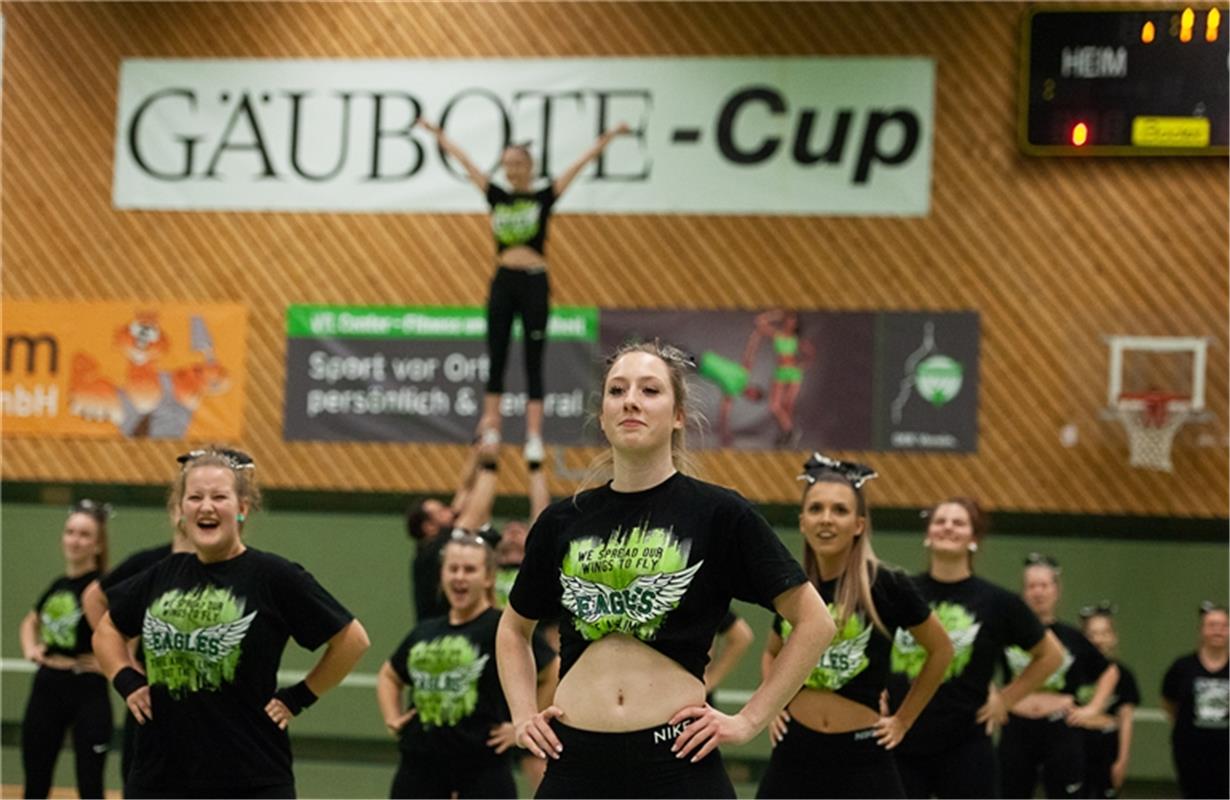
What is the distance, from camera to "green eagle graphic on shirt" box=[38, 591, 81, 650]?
328 inches

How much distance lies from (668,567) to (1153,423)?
909cm

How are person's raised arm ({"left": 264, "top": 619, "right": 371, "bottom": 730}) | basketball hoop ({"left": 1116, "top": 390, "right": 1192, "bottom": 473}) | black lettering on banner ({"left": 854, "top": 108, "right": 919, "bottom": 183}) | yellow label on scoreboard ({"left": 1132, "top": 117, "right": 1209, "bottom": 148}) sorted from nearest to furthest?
person's raised arm ({"left": 264, "top": 619, "right": 371, "bottom": 730}) < yellow label on scoreboard ({"left": 1132, "top": 117, "right": 1209, "bottom": 148}) < basketball hoop ({"left": 1116, "top": 390, "right": 1192, "bottom": 473}) < black lettering on banner ({"left": 854, "top": 108, "right": 919, "bottom": 183})

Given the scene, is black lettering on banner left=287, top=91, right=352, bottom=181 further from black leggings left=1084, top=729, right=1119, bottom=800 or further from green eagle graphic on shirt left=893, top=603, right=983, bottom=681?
green eagle graphic on shirt left=893, top=603, right=983, bottom=681

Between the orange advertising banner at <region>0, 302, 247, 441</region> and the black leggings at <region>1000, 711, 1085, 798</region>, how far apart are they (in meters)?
6.64

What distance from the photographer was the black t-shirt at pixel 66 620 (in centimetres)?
830

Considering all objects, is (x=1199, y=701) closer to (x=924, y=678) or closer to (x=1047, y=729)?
(x=1047, y=729)

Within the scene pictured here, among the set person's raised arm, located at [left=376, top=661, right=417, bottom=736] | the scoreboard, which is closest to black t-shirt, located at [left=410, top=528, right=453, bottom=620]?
person's raised arm, located at [left=376, top=661, right=417, bottom=736]

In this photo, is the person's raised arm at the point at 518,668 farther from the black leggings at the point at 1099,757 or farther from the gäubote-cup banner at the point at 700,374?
the gäubote-cup banner at the point at 700,374

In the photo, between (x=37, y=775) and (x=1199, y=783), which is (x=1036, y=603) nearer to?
(x=1199, y=783)

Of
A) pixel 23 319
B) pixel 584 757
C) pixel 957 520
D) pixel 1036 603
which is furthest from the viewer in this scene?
pixel 23 319

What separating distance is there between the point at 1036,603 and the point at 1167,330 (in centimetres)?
330

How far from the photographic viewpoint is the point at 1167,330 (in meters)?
11.7

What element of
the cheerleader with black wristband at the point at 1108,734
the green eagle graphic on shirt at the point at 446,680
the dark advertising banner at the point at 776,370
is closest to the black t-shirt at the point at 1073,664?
the cheerleader with black wristband at the point at 1108,734

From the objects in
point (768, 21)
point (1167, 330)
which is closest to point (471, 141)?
point (768, 21)
